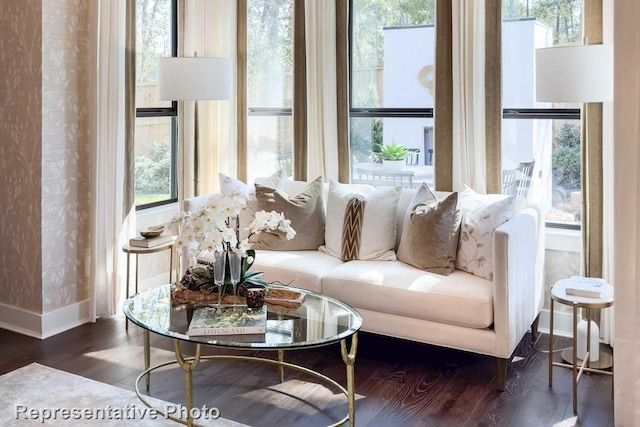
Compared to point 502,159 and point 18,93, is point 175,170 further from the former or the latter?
point 502,159

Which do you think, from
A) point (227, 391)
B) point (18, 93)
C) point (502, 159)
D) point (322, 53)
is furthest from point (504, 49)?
point (18, 93)

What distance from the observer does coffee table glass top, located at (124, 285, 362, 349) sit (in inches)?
108

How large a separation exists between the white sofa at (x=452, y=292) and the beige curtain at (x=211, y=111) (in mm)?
1457

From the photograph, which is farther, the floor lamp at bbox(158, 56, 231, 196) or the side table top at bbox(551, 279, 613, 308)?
the floor lamp at bbox(158, 56, 231, 196)

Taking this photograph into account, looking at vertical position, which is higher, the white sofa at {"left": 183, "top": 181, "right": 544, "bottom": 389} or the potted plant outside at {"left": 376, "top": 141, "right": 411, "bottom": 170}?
the potted plant outside at {"left": 376, "top": 141, "right": 411, "bottom": 170}

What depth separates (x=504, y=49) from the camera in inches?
168

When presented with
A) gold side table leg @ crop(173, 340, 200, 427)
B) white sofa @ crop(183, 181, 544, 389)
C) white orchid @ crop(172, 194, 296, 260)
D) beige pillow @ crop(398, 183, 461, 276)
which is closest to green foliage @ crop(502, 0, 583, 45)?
white sofa @ crop(183, 181, 544, 389)

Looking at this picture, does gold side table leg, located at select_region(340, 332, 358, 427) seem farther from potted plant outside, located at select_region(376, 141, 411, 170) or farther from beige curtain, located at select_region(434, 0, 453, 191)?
potted plant outside, located at select_region(376, 141, 411, 170)

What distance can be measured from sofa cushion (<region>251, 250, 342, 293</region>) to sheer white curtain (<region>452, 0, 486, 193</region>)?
104cm

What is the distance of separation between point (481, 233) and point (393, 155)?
1214 millimetres

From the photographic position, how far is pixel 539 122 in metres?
4.26

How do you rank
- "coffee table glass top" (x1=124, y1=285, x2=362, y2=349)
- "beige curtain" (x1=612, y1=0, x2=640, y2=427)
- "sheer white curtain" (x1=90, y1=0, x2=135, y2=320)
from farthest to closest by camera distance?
1. "sheer white curtain" (x1=90, y1=0, x2=135, y2=320)
2. "beige curtain" (x1=612, y1=0, x2=640, y2=427)
3. "coffee table glass top" (x1=124, y1=285, x2=362, y2=349)

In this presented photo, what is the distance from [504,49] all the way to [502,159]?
691 millimetres

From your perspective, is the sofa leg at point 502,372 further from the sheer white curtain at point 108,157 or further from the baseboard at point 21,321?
the baseboard at point 21,321
